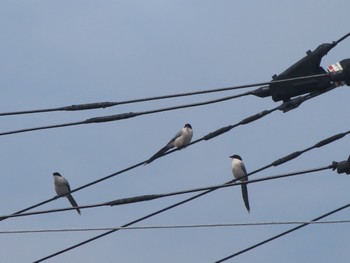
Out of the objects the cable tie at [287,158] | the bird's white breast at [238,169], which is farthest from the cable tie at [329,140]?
the bird's white breast at [238,169]

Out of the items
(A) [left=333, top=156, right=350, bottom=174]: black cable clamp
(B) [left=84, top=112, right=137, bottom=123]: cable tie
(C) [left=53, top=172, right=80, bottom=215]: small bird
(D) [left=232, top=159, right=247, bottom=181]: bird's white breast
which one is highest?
(C) [left=53, top=172, right=80, bottom=215]: small bird

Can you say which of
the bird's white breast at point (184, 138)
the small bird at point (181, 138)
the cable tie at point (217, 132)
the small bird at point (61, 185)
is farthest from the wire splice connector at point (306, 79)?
the small bird at point (61, 185)

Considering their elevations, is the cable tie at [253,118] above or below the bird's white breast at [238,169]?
below

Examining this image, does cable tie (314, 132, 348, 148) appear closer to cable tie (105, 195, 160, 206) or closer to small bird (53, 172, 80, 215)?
cable tie (105, 195, 160, 206)

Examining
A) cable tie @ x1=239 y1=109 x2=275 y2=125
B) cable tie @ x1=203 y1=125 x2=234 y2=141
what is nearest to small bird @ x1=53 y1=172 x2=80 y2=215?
cable tie @ x1=203 y1=125 x2=234 y2=141

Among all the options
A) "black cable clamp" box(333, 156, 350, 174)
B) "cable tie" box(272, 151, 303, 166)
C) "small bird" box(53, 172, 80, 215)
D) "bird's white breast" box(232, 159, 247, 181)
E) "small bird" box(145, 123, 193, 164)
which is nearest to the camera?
"black cable clamp" box(333, 156, 350, 174)

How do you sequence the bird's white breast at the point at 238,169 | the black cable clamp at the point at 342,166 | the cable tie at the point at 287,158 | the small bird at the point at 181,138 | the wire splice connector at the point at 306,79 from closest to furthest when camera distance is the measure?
the wire splice connector at the point at 306,79
the black cable clamp at the point at 342,166
the cable tie at the point at 287,158
the small bird at the point at 181,138
the bird's white breast at the point at 238,169

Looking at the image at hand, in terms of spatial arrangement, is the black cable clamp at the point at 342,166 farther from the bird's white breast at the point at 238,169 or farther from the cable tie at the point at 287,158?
the bird's white breast at the point at 238,169

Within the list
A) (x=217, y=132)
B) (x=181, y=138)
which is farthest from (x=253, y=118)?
(x=181, y=138)

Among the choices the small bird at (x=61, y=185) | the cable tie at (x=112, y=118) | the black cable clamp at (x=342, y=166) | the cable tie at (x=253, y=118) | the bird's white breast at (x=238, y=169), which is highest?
the small bird at (x=61, y=185)

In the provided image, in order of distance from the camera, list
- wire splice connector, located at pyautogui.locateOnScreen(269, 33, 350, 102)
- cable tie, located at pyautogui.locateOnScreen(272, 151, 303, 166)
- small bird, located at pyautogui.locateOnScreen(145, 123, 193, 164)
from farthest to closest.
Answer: small bird, located at pyautogui.locateOnScreen(145, 123, 193, 164) < cable tie, located at pyautogui.locateOnScreen(272, 151, 303, 166) < wire splice connector, located at pyautogui.locateOnScreen(269, 33, 350, 102)

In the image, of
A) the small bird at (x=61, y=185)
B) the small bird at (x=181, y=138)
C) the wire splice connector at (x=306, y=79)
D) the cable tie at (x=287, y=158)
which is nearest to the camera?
the wire splice connector at (x=306, y=79)

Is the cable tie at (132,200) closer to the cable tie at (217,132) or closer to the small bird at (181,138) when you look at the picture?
the cable tie at (217,132)

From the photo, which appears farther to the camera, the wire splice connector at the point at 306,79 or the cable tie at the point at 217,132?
the cable tie at the point at 217,132
